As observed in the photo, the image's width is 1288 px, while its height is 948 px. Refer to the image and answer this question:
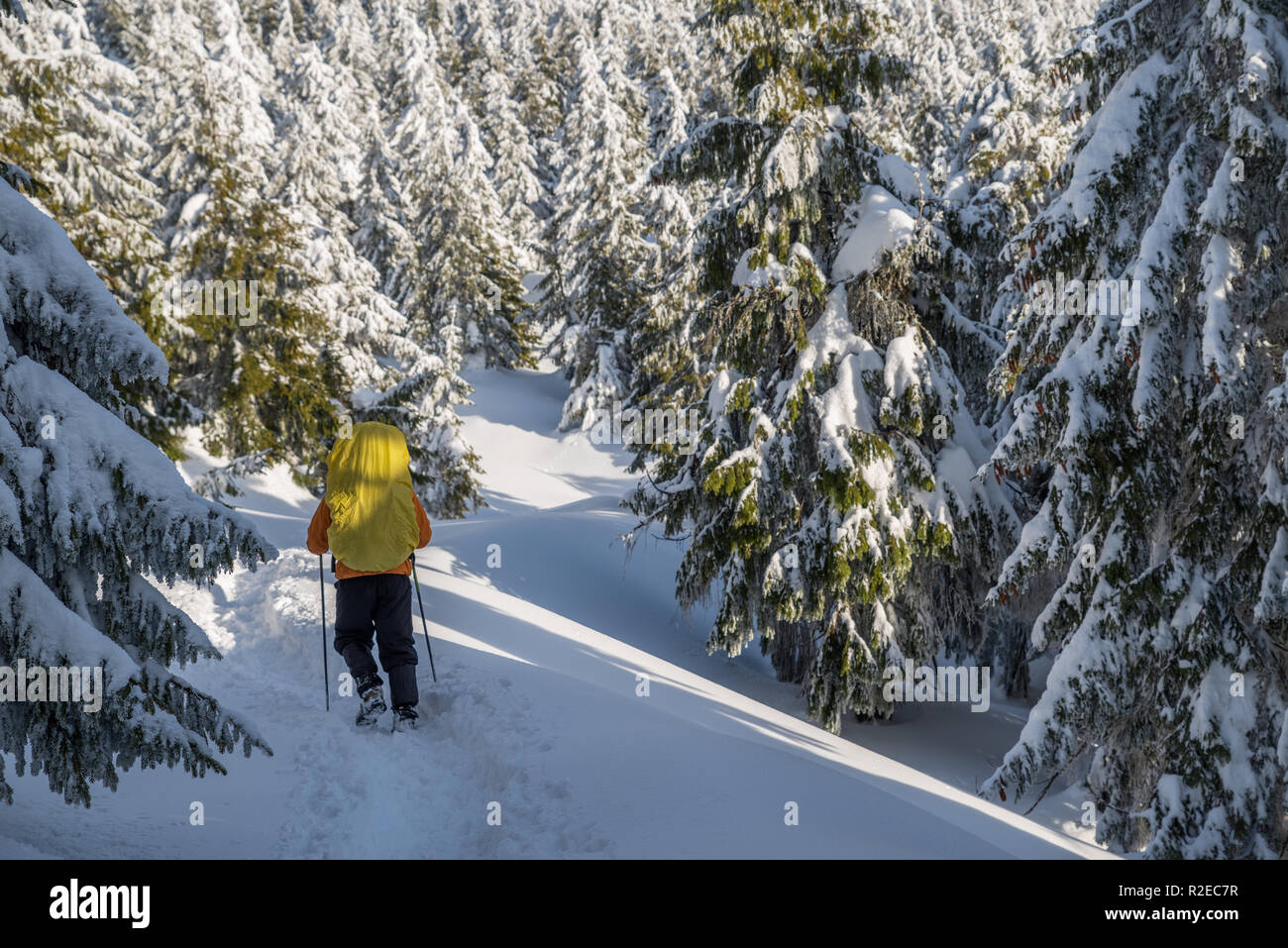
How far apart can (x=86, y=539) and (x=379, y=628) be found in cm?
303

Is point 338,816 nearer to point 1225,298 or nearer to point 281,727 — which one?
point 281,727

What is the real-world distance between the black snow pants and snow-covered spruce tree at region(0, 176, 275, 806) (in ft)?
7.61

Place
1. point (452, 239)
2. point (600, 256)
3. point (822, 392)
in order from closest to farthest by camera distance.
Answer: point (822, 392) → point (600, 256) → point (452, 239)

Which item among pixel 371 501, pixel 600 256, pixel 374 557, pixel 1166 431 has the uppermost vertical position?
pixel 600 256

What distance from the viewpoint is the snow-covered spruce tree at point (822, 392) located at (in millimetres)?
10445

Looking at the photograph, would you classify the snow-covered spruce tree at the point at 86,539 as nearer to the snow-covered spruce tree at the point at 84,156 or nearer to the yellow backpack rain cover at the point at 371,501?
the yellow backpack rain cover at the point at 371,501

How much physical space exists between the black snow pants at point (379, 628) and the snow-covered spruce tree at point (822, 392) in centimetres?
433

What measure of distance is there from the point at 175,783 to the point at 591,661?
4047 millimetres

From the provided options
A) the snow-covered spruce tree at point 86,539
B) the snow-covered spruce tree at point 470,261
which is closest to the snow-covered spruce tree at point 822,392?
the snow-covered spruce tree at point 86,539

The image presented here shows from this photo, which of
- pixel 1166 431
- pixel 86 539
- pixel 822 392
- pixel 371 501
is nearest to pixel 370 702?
pixel 371 501

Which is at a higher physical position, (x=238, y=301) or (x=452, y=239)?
(x=452, y=239)

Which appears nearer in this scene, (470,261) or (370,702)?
(370,702)

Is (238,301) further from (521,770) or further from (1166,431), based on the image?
(1166,431)

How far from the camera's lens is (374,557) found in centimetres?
728
